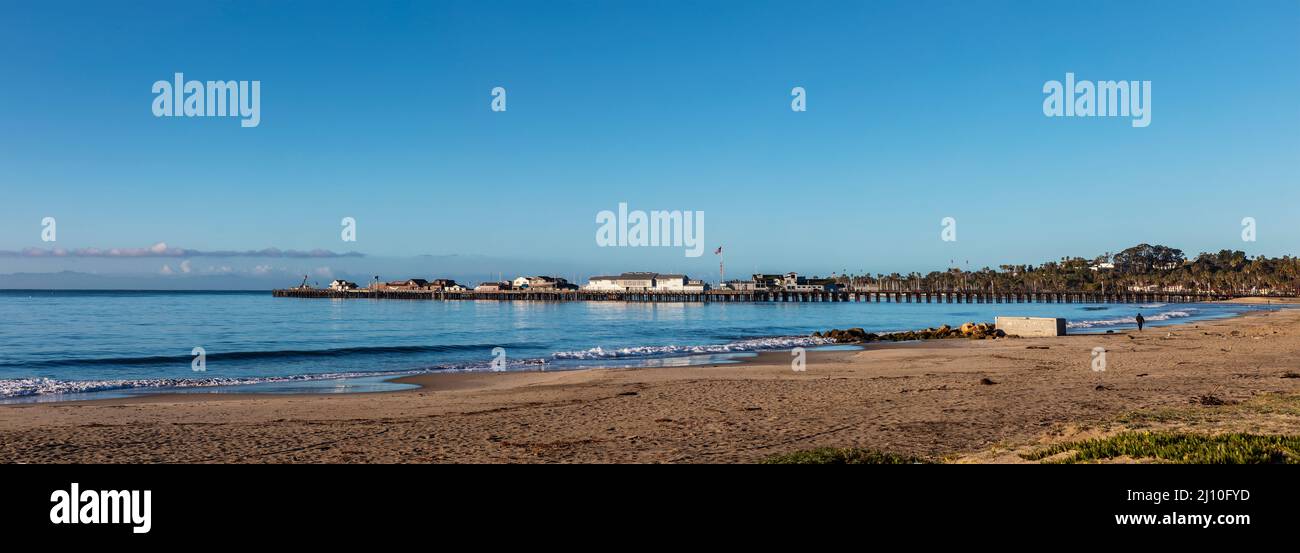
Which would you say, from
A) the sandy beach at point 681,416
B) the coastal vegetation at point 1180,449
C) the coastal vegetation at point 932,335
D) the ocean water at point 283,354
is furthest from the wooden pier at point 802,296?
the coastal vegetation at point 1180,449

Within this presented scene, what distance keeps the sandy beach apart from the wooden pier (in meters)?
128

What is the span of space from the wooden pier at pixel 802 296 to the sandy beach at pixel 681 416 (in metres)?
128

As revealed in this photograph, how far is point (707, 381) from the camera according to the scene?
66.3 feet

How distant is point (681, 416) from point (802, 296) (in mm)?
148164

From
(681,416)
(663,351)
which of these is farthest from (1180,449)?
(663,351)

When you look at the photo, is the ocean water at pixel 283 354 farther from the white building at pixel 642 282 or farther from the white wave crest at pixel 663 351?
the white building at pixel 642 282

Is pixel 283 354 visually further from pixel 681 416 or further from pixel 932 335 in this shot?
pixel 932 335

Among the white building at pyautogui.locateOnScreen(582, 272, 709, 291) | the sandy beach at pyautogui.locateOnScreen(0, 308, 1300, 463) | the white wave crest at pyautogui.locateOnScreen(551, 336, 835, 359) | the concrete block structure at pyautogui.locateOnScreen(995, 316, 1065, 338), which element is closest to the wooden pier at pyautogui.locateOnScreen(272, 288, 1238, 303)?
the white building at pyautogui.locateOnScreen(582, 272, 709, 291)

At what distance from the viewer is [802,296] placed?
158125 millimetres

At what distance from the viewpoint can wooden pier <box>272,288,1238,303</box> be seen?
453ft

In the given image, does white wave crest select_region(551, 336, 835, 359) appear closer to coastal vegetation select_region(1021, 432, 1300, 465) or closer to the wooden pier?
coastal vegetation select_region(1021, 432, 1300, 465)
